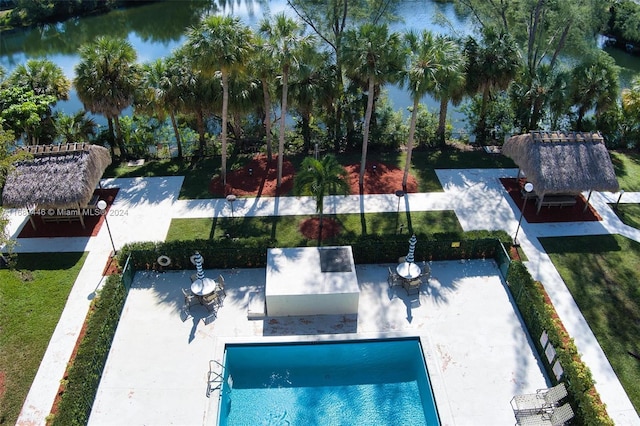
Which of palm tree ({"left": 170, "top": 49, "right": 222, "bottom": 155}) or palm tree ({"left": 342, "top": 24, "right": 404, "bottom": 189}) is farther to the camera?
palm tree ({"left": 170, "top": 49, "right": 222, "bottom": 155})

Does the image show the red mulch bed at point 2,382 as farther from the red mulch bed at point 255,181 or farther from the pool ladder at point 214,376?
the red mulch bed at point 255,181

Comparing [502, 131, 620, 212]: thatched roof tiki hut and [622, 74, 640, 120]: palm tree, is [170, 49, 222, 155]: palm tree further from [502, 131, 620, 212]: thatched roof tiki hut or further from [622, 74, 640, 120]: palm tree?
[622, 74, 640, 120]: palm tree

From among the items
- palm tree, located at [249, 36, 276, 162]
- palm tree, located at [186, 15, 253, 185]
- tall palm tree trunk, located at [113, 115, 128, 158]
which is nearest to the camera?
palm tree, located at [186, 15, 253, 185]

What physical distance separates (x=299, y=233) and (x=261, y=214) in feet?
7.44

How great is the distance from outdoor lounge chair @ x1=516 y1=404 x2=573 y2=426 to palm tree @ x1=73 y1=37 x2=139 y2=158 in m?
21.4

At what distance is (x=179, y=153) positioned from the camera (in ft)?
89.4

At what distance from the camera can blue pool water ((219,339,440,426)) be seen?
14.4 meters

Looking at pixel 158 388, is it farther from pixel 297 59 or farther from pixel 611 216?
pixel 611 216

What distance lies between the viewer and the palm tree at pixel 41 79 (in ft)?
81.0

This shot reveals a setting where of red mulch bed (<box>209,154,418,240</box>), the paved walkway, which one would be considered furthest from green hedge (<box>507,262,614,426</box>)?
red mulch bed (<box>209,154,418,240</box>)

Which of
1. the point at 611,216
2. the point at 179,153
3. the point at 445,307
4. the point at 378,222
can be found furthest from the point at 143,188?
the point at 611,216

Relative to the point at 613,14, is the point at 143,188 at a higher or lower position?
lower

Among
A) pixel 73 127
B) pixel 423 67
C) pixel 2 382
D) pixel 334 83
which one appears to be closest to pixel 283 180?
pixel 334 83

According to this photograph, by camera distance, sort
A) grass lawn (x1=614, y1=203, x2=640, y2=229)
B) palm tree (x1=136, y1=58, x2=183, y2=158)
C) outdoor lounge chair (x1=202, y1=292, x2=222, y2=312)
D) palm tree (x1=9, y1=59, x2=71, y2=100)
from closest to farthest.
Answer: outdoor lounge chair (x1=202, y1=292, x2=222, y2=312) → grass lawn (x1=614, y1=203, x2=640, y2=229) → palm tree (x1=136, y1=58, x2=183, y2=158) → palm tree (x1=9, y1=59, x2=71, y2=100)
